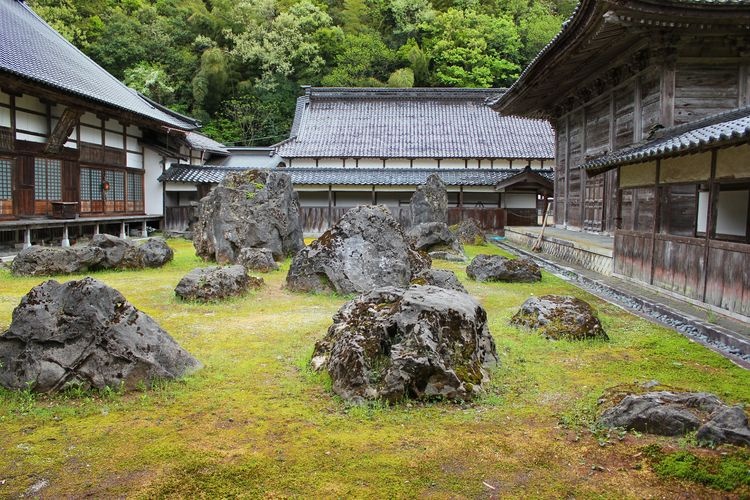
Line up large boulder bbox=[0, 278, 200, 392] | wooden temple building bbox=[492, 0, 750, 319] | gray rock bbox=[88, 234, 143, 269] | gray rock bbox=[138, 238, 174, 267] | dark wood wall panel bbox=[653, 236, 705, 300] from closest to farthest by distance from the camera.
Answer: large boulder bbox=[0, 278, 200, 392], wooden temple building bbox=[492, 0, 750, 319], dark wood wall panel bbox=[653, 236, 705, 300], gray rock bbox=[88, 234, 143, 269], gray rock bbox=[138, 238, 174, 267]

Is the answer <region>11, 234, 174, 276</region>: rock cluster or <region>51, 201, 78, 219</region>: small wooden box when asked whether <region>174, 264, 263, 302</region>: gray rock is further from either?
<region>51, 201, 78, 219</region>: small wooden box

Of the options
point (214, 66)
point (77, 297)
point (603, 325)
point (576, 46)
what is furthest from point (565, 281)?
point (214, 66)

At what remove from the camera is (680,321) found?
8.09m

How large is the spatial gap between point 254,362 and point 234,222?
1024 centimetres

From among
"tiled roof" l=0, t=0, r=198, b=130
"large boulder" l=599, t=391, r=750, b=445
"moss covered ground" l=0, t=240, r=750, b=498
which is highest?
"tiled roof" l=0, t=0, r=198, b=130

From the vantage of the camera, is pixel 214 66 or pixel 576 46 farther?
pixel 214 66

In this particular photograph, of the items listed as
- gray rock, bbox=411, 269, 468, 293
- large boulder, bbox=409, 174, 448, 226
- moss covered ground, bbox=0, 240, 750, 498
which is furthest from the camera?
large boulder, bbox=409, 174, 448, 226

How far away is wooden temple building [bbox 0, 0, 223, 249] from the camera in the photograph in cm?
1839

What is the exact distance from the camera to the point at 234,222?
16031 mm

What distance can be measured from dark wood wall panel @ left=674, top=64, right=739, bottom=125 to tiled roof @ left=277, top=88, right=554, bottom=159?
1915cm

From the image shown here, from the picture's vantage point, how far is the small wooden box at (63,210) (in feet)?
65.9

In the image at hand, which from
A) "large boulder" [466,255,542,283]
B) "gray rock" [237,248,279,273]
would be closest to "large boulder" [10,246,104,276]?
"gray rock" [237,248,279,273]

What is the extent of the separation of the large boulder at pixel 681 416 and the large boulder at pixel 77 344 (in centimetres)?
443

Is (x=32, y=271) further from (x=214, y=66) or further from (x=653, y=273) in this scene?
(x=214, y=66)
